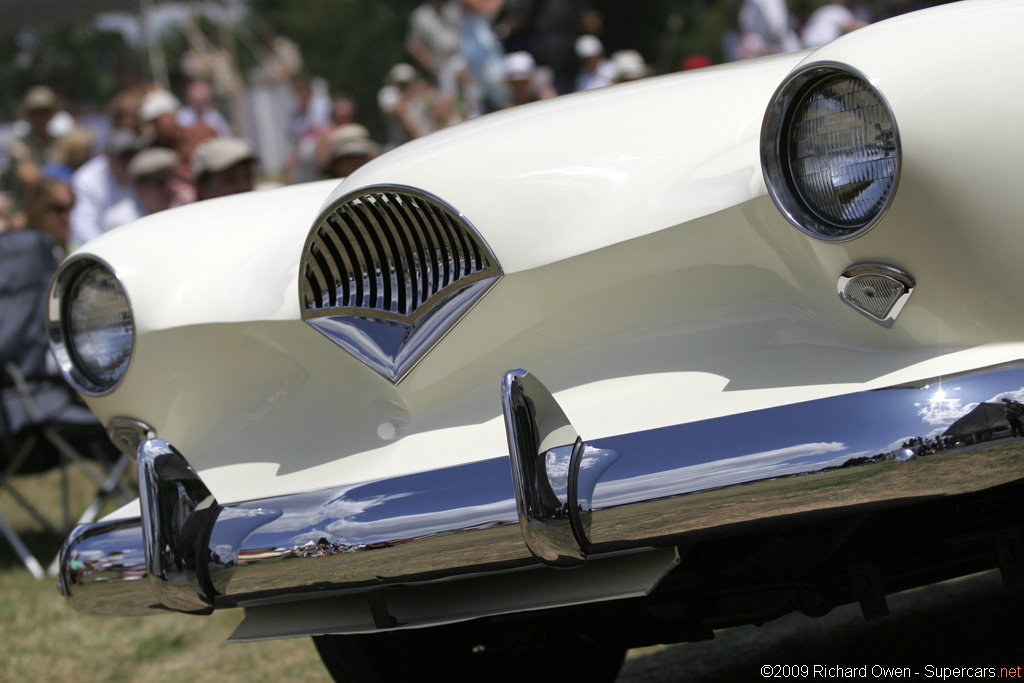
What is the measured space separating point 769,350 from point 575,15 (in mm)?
5058

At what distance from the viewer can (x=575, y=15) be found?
644 cm

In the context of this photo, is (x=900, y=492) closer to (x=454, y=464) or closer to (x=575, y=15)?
(x=454, y=464)

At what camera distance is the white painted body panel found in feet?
4.92

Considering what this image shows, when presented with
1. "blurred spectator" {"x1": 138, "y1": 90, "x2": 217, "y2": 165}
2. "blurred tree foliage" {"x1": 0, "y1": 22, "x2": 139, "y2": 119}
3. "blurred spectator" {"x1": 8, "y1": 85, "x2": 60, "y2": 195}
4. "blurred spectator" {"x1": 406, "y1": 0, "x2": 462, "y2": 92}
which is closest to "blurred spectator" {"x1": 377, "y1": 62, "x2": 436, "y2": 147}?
"blurred spectator" {"x1": 406, "y1": 0, "x2": 462, "y2": 92}

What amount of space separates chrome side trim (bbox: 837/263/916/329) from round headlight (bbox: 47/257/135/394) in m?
1.47

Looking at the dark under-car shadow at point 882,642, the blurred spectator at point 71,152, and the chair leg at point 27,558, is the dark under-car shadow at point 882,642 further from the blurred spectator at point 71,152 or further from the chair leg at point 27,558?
the blurred spectator at point 71,152

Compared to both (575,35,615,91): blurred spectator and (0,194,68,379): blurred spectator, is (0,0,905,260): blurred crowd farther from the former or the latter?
(0,194,68,379): blurred spectator

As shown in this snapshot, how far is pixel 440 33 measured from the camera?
8.30 meters

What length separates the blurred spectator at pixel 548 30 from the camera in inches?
247

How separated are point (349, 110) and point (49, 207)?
3.95 metres

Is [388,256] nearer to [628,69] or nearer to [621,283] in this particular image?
[621,283]

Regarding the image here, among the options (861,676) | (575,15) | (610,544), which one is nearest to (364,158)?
(575,15)

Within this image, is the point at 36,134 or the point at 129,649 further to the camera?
the point at 36,134

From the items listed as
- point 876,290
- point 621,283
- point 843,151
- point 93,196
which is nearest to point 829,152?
point 843,151
